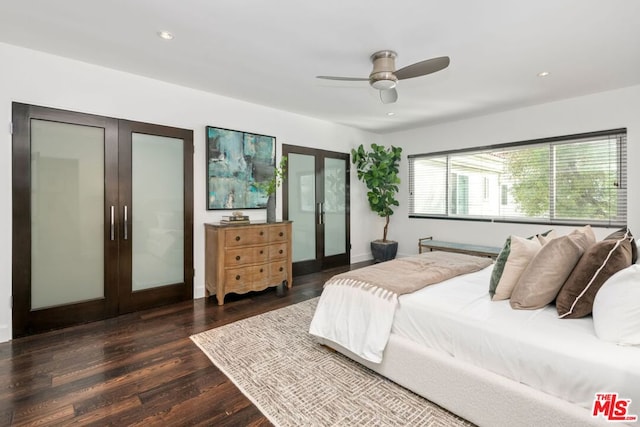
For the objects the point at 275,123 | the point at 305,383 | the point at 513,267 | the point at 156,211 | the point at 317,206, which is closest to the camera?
the point at 513,267

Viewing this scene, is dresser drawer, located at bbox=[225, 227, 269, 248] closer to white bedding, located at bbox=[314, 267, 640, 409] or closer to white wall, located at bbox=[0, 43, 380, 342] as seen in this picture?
white wall, located at bbox=[0, 43, 380, 342]

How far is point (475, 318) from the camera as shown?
1672 mm

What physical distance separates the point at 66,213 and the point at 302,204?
9.74 feet

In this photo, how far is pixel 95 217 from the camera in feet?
10.2

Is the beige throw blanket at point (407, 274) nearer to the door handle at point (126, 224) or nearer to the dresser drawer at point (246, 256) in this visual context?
the dresser drawer at point (246, 256)

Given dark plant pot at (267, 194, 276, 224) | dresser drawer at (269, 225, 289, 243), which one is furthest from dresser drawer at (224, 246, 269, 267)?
dark plant pot at (267, 194, 276, 224)

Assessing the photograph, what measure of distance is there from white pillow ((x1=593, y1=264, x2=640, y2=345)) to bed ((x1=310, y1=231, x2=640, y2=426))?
4cm

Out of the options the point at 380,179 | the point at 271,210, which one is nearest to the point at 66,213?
the point at 271,210

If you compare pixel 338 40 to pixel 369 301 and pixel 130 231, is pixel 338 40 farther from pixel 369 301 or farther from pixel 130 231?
pixel 130 231

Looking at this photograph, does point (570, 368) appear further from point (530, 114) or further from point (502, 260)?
point (530, 114)

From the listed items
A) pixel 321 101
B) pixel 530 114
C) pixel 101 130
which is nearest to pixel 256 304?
pixel 101 130

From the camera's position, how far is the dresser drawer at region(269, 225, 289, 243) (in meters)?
3.95

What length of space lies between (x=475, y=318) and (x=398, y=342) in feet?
1.65

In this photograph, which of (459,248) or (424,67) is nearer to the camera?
(424,67)
